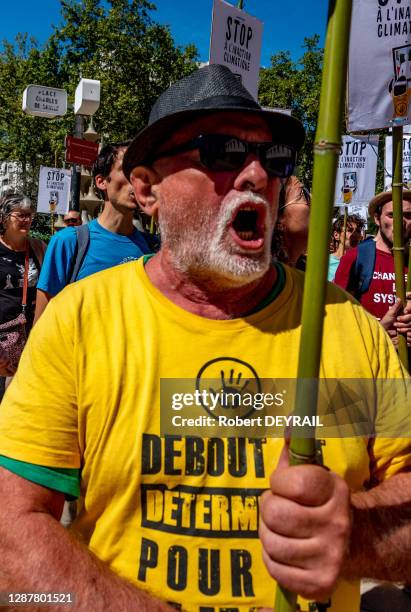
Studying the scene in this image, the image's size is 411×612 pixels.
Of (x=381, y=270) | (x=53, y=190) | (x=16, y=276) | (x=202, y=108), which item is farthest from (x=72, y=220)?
(x=202, y=108)

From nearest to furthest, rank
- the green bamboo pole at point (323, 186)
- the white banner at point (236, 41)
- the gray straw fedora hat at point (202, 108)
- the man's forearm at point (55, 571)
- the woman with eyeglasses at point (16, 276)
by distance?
the green bamboo pole at point (323, 186) → the man's forearm at point (55, 571) → the gray straw fedora hat at point (202, 108) → the white banner at point (236, 41) → the woman with eyeglasses at point (16, 276)

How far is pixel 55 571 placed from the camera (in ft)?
4.32

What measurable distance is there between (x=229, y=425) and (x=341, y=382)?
0.95 feet

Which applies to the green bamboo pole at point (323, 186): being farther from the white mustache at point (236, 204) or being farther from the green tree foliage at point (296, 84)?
the green tree foliage at point (296, 84)

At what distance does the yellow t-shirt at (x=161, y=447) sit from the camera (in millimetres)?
1394

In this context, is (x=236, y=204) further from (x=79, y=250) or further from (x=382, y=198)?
(x=382, y=198)

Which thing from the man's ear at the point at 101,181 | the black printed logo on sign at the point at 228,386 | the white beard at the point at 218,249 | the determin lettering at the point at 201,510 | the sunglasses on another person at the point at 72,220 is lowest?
the determin lettering at the point at 201,510

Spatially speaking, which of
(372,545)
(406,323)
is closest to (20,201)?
(406,323)

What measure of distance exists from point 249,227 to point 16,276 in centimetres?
318

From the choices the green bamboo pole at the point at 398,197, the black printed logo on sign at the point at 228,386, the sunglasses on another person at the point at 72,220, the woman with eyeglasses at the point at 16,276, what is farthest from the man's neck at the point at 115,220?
the sunglasses on another person at the point at 72,220

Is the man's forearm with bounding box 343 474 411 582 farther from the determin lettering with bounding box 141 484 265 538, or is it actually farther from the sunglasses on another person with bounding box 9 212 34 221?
the sunglasses on another person with bounding box 9 212 34 221

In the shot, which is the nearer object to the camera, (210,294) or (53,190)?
(210,294)

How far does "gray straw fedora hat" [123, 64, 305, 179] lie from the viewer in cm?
161

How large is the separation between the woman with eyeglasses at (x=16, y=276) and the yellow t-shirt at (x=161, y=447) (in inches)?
107
